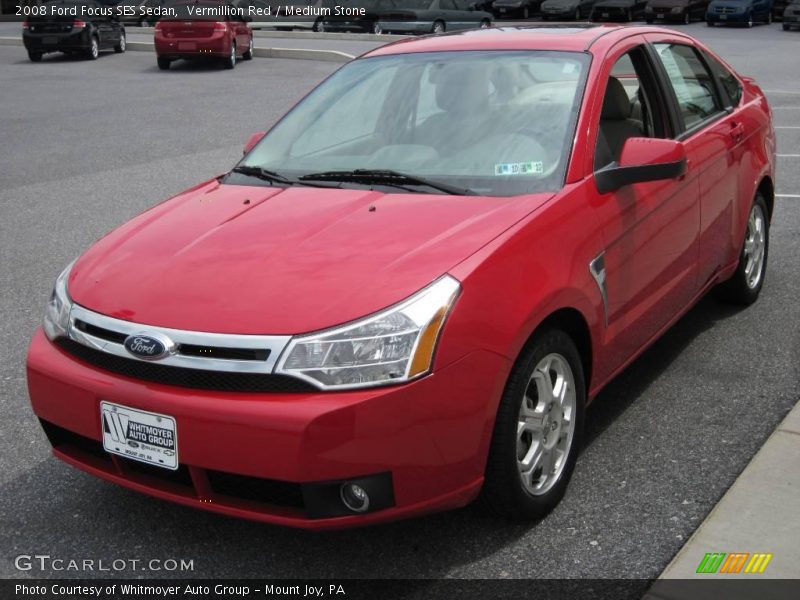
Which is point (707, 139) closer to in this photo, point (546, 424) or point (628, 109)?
point (628, 109)

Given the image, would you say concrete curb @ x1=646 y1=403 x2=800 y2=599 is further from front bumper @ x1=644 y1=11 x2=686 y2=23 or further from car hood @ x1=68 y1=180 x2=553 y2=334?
front bumper @ x1=644 y1=11 x2=686 y2=23

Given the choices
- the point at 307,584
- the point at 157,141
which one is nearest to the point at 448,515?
the point at 307,584

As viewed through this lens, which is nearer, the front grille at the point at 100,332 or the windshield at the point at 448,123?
the front grille at the point at 100,332

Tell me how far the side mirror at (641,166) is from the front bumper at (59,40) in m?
24.6

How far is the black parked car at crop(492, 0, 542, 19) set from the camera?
1618 inches

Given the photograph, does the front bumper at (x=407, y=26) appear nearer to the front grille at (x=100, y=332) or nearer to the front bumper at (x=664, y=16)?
the front bumper at (x=664, y=16)

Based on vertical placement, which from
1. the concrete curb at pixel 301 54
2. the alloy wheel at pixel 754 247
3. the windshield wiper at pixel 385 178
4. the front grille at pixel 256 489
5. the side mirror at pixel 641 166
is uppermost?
the side mirror at pixel 641 166

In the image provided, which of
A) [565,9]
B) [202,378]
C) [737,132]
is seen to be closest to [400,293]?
[202,378]

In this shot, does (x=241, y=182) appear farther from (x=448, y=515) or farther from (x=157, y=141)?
(x=157, y=141)

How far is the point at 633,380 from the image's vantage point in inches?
198

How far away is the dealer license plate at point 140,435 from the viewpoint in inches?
125

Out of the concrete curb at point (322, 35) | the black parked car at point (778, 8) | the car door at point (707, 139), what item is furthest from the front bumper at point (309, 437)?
the black parked car at point (778, 8)

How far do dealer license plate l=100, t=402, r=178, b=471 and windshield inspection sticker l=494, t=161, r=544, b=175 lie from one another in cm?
162

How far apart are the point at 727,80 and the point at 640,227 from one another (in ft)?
6.72
